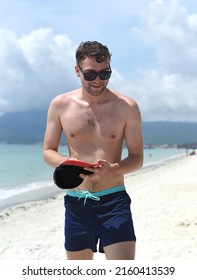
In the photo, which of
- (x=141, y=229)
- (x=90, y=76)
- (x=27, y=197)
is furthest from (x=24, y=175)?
(x=90, y=76)

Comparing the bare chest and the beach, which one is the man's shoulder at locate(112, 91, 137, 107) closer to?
the bare chest

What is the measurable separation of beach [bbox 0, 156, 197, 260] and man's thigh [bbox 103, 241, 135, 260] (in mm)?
3523

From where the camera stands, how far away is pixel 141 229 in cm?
959

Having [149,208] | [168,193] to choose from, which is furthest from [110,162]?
[168,193]

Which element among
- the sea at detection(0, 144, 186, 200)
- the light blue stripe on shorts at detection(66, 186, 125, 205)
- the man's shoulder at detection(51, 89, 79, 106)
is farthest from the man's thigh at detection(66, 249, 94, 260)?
the sea at detection(0, 144, 186, 200)

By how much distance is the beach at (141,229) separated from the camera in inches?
305

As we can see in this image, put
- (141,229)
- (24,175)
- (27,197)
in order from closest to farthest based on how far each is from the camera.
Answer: (141,229), (27,197), (24,175)

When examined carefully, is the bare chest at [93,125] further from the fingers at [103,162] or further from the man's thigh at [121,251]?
the man's thigh at [121,251]

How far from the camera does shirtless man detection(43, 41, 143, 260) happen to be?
3.55 m

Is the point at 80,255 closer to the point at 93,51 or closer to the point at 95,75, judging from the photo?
the point at 95,75

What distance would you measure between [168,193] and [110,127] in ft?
43.4

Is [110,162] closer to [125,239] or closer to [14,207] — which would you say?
[125,239]

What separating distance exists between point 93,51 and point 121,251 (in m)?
1.58

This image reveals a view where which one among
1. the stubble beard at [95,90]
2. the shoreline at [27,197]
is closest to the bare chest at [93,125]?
the stubble beard at [95,90]
